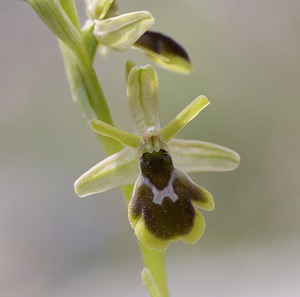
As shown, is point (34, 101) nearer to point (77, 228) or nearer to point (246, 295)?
point (77, 228)

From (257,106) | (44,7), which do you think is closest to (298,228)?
(257,106)

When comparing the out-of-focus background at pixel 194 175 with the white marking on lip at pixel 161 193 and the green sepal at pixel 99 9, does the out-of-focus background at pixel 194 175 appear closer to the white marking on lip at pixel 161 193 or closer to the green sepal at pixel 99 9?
the white marking on lip at pixel 161 193

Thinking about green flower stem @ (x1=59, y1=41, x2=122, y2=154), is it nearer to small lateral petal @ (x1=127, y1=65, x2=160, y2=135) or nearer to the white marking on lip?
small lateral petal @ (x1=127, y1=65, x2=160, y2=135)

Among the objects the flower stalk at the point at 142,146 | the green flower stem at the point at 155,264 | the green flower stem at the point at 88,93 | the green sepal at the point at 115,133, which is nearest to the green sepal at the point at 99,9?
the flower stalk at the point at 142,146

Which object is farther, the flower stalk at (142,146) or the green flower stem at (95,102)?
the green flower stem at (95,102)

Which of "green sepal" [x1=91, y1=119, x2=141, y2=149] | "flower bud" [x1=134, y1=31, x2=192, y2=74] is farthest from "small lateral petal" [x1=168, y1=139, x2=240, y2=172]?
"flower bud" [x1=134, y1=31, x2=192, y2=74]

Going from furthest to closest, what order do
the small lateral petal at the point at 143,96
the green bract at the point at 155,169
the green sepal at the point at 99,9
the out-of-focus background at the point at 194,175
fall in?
the out-of-focus background at the point at 194,175
the green sepal at the point at 99,9
the small lateral petal at the point at 143,96
the green bract at the point at 155,169

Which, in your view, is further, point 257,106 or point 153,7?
point 153,7
